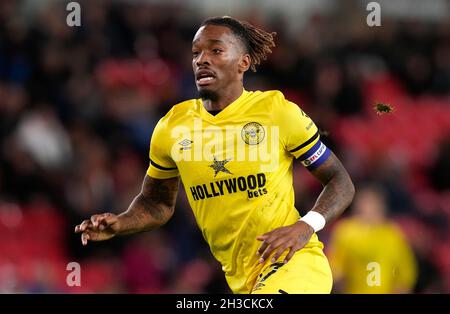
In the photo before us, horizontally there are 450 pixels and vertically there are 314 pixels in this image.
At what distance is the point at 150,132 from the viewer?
37.7 ft

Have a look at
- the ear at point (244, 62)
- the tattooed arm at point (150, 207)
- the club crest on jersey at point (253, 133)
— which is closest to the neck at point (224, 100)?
the ear at point (244, 62)

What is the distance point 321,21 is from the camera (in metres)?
14.7

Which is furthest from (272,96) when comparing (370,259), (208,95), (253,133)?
(370,259)

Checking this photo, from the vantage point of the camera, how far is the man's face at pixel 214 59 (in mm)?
5914

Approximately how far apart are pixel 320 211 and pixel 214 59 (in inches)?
41.8

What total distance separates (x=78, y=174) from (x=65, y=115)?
0.77 meters

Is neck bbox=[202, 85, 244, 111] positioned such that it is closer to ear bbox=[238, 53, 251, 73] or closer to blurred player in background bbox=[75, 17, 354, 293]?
blurred player in background bbox=[75, 17, 354, 293]

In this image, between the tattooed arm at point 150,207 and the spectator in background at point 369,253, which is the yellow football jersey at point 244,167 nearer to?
the tattooed arm at point 150,207

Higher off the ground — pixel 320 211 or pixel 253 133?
pixel 253 133

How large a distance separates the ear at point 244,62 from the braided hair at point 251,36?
39 millimetres

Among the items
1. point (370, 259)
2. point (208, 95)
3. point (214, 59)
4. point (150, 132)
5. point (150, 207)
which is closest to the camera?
point (214, 59)

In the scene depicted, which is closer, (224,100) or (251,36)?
(224,100)

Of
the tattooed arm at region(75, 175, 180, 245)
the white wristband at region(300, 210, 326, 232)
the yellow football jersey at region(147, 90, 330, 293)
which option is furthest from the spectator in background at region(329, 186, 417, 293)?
the white wristband at region(300, 210, 326, 232)

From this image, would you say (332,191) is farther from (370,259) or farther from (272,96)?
(370,259)
